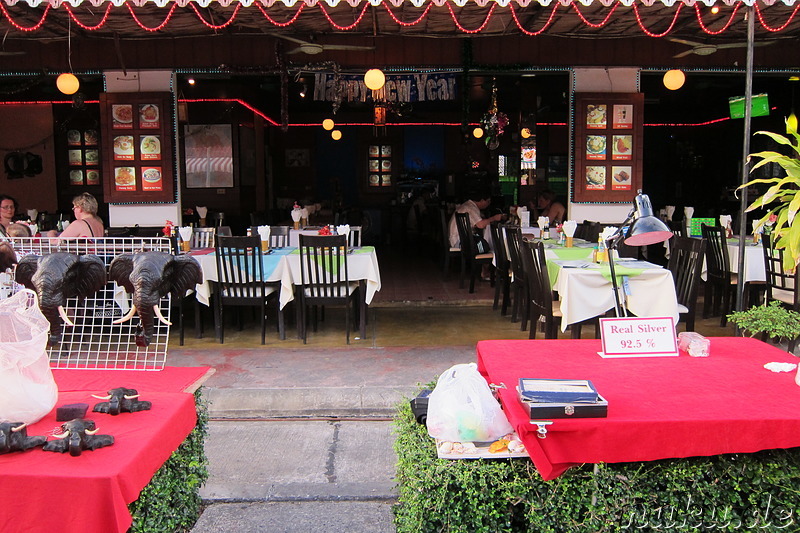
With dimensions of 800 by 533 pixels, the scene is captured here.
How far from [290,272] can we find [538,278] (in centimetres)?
222

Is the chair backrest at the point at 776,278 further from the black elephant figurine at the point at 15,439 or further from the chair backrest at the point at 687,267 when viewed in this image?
the black elephant figurine at the point at 15,439

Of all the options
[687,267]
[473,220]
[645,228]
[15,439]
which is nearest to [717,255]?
[687,267]

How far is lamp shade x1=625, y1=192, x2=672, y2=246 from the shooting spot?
279 centimetres

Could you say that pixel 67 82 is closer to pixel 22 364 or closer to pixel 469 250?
pixel 469 250

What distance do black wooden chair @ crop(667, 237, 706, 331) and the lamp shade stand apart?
2820mm

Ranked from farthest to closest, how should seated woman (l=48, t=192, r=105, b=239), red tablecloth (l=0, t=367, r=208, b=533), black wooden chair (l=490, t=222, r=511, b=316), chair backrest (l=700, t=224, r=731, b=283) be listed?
black wooden chair (l=490, t=222, r=511, b=316), chair backrest (l=700, t=224, r=731, b=283), seated woman (l=48, t=192, r=105, b=239), red tablecloth (l=0, t=367, r=208, b=533)

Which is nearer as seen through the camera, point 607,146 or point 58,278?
point 58,278

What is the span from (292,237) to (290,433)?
15.7ft

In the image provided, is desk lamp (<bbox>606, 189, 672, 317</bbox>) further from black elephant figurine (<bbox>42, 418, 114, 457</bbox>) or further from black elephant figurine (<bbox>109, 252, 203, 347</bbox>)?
black elephant figurine (<bbox>42, 418, 114, 457</bbox>)

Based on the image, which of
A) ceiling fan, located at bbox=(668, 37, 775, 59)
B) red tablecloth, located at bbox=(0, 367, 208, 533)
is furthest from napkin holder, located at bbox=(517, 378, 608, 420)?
ceiling fan, located at bbox=(668, 37, 775, 59)

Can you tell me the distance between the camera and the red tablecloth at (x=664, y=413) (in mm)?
2219

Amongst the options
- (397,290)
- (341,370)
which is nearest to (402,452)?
(341,370)

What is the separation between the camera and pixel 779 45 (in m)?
9.05

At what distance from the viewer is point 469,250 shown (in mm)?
8820
